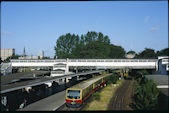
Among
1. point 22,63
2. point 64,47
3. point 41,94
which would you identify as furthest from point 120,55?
point 41,94

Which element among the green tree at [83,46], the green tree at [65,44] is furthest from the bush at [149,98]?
the green tree at [65,44]

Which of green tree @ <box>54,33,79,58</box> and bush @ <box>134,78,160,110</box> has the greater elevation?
green tree @ <box>54,33,79,58</box>

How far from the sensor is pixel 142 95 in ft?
61.2

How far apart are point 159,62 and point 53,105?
37626mm

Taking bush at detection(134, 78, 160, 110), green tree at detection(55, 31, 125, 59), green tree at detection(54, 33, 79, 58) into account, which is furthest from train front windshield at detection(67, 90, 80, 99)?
green tree at detection(54, 33, 79, 58)

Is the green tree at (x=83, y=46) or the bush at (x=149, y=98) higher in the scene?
the green tree at (x=83, y=46)

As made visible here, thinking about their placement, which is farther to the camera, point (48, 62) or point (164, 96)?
point (48, 62)

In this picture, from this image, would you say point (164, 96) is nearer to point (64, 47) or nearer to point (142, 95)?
point (142, 95)

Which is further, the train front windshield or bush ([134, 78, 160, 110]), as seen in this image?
the train front windshield

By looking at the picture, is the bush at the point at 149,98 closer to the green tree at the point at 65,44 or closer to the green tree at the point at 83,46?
the green tree at the point at 83,46

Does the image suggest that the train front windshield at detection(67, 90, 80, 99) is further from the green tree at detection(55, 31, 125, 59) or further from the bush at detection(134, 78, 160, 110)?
the green tree at detection(55, 31, 125, 59)

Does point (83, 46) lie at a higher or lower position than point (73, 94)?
higher

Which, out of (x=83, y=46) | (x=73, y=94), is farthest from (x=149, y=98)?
(x=83, y=46)

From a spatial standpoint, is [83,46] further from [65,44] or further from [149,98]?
[149,98]
